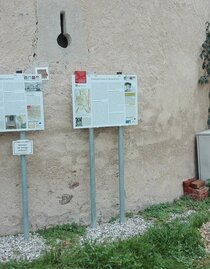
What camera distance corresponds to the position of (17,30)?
4238mm

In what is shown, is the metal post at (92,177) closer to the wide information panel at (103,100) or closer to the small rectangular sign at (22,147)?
the wide information panel at (103,100)

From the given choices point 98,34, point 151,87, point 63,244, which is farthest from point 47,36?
point 63,244

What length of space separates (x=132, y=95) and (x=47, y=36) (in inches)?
47.7

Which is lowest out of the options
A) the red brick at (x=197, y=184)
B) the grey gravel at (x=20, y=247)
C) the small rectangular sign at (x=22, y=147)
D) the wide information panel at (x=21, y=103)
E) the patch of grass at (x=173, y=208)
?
the grey gravel at (x=20, y=247)

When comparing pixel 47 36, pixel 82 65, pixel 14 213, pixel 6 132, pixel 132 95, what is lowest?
pixel 14 213

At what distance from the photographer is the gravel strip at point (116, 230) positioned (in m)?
4.26

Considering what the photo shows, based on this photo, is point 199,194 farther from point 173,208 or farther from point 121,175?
point 121,175

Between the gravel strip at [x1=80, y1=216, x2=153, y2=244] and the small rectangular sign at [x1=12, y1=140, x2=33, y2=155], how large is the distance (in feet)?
3.72

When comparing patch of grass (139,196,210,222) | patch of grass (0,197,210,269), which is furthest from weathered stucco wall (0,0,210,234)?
patch of grass (0,197,210,269)

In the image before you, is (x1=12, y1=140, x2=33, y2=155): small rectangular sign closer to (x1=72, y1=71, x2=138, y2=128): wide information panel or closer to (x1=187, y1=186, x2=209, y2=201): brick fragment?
(x1=72, y1=71, x2=138, y2=128): wide information panel

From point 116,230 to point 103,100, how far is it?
152 cm

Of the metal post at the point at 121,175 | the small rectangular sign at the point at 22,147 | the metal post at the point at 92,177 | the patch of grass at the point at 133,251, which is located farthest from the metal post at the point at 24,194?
the metal post at the point at 121,175

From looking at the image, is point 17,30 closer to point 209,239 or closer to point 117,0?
point 117,0

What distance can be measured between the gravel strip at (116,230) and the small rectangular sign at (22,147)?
1.13m
